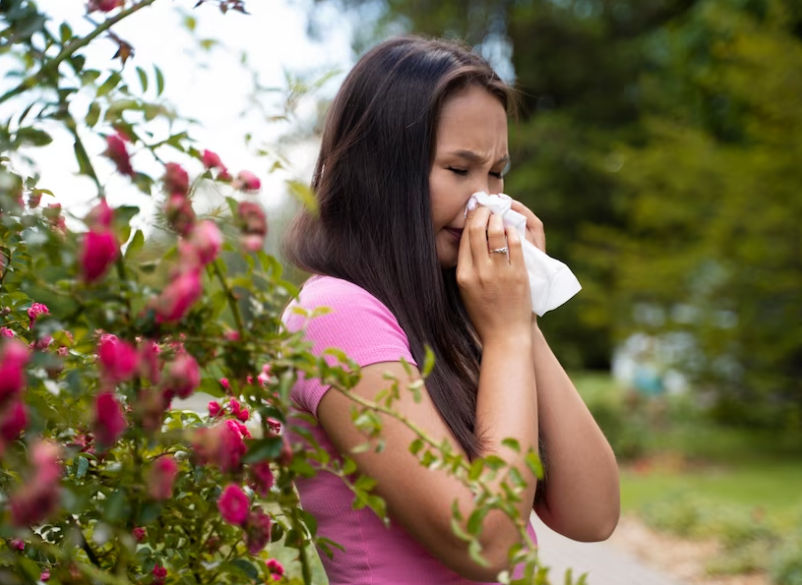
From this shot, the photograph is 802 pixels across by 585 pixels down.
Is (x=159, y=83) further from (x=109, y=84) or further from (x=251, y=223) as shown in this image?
(x=251, y=223)

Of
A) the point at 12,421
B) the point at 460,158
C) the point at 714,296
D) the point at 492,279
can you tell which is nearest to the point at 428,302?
the point at 492,279

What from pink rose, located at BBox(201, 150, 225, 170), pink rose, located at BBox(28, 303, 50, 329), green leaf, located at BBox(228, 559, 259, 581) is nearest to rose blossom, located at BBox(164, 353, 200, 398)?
pink rose, located at BBox(201, 150, 225, 170)

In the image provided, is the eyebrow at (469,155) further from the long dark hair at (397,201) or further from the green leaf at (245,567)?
the green leaf at (245,567)

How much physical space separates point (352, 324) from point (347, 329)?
0.02 meters

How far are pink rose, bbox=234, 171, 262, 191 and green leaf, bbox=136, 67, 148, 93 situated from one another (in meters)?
0.16

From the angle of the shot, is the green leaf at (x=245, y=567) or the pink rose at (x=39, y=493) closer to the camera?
the pink rose at (x=39, y=493)

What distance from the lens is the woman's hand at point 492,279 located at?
1.74 meters

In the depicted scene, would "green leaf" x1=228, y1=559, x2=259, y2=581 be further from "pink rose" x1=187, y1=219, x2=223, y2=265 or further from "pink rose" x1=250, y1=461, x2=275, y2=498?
"pink rose" x1=187, y1=219, x2=223, y2=265

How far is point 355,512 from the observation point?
1601mm

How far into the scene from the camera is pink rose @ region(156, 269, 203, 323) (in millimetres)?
969

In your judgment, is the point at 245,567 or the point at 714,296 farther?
the point at 714,296

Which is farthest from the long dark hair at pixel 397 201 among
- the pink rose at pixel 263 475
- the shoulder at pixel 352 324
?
the pink rose at pixel 263 475

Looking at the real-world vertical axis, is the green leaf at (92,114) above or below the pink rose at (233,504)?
above

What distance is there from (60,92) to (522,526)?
0.73 m
